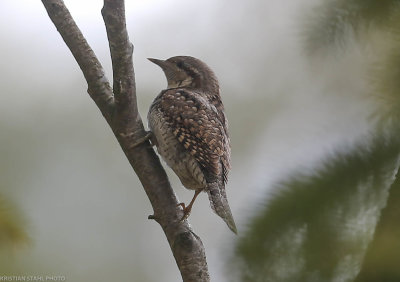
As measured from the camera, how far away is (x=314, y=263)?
101 cm

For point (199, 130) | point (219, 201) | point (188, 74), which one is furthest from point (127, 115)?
point (188, 74)

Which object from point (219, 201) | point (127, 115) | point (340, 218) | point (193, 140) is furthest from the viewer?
point (193, 140)

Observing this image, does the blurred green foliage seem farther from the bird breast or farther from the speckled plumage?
the bird breast

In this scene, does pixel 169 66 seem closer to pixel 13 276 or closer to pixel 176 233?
pixel 176 233

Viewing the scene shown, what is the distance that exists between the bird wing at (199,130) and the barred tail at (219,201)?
96 mm

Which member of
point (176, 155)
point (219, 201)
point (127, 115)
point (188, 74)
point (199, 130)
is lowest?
point (219, 201)

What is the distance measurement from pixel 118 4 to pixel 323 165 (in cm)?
176

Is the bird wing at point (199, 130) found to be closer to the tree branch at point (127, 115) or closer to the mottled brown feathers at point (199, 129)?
the mottled brown feathers at point (199, 129)

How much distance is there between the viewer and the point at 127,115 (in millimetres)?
2721

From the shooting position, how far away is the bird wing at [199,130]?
3.46 metres

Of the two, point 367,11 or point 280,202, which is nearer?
point 280,202

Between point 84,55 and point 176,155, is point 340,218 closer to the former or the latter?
point 84,55

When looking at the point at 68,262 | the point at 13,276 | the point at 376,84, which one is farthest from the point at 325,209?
the point at 68,262

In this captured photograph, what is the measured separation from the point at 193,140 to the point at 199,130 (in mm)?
91
